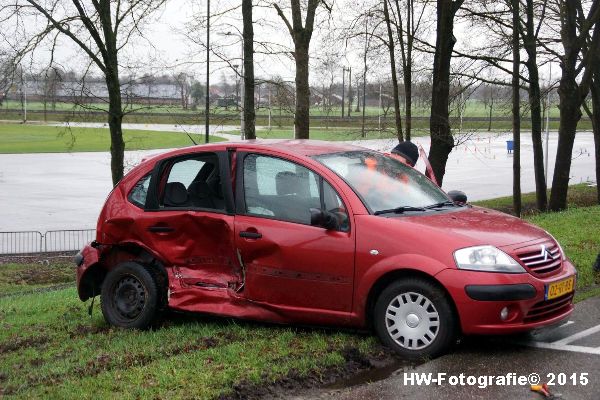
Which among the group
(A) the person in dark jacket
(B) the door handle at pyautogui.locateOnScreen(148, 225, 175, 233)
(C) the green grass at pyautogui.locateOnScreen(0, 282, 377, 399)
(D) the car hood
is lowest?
(C) the green grass at pyautogui.locateOnScreen(0, 282, 377, 399)

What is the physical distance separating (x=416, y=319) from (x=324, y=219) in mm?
→ 1047

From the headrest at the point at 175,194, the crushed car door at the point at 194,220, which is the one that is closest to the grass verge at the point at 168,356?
the crushed car door at the point at 194,220

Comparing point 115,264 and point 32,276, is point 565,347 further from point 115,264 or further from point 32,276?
point 32,276

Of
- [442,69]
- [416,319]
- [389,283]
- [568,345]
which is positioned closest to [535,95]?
[442,69]

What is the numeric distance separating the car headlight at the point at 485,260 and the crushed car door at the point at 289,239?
0.87m

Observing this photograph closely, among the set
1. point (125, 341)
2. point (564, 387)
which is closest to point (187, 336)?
point (125, 341)

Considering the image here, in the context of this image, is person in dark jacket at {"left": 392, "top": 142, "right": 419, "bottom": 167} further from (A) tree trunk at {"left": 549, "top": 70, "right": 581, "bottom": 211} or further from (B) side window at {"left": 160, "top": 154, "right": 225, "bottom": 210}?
(A) tree trunk at {"left": 549, "top": 70, "right": 581, "bottom": 211}

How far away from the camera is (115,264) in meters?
8.02

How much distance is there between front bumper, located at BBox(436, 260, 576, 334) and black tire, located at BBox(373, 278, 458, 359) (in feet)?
0.37

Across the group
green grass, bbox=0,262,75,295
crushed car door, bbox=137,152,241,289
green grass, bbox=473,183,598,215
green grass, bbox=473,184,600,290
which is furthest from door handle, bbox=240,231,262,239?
green grass, bbox=473,183,598,215

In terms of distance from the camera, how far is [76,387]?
5.72 m

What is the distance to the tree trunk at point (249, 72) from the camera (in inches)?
728

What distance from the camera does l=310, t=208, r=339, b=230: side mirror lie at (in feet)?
21.5

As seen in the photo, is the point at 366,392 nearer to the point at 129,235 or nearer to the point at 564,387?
the point at 564,387
